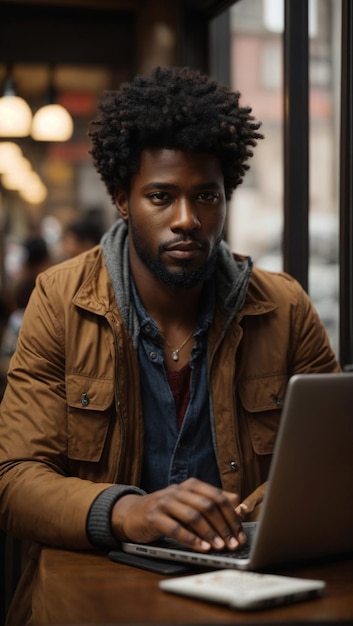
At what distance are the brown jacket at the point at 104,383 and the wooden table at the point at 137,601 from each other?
396mm

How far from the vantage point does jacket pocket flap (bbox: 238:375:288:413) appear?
2.76 m

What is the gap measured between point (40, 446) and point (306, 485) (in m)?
0.82

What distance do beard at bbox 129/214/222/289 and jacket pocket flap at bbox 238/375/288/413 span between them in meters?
0.30

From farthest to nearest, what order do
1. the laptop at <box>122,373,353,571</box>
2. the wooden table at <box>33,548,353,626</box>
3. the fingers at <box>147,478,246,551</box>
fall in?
the fingers at <box>147,478,246,551</box>
the laptop at <box>122,373,353,571</box>
the wooden table at <box>33,548,353,626</box>

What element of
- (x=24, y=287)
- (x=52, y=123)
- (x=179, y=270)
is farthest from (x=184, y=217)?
(x=52, y=123)

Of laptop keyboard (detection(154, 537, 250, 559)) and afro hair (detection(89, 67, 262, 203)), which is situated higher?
afro hair (detection(89, 67, 262, 203))

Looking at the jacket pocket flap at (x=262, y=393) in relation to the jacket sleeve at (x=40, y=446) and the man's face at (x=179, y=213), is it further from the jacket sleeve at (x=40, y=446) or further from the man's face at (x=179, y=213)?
the jacket sleeve at (x=40, y=446)

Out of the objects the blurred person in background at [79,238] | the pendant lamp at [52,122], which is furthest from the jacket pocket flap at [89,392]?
the pendant lamp at [52,122]

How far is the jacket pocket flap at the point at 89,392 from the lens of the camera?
8.57 ft

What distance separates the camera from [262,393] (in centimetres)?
278

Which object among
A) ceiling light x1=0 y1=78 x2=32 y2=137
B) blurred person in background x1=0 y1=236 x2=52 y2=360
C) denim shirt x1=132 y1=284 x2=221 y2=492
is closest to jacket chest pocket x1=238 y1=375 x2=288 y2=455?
denim shirt x1=132 y1=284 x2=221 y2=492

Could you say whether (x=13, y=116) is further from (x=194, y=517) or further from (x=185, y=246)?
(x=194, y=517)

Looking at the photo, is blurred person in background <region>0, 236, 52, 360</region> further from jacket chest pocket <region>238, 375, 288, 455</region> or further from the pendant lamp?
jacket chest pocket <region>238, 375, 288, 455</region>

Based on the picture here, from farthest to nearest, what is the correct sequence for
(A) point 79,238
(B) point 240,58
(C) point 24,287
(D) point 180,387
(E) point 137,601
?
(A) point 79,238, (C) point 24,287, (B) point 240,58, (D) point 180,387, (E) point 137,601
